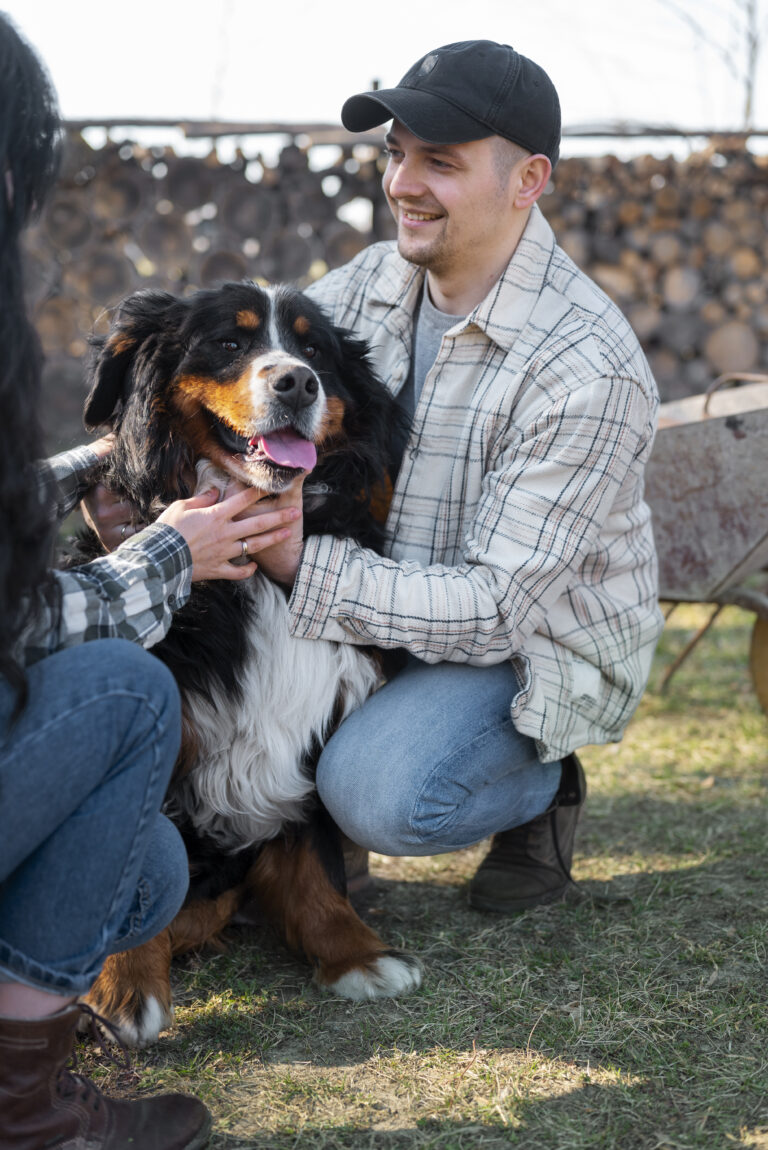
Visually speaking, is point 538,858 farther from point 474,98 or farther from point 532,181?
point 474,98


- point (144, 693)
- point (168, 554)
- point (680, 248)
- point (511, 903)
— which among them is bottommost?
point (511, 903)

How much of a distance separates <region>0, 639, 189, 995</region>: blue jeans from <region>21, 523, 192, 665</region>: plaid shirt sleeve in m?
0.06

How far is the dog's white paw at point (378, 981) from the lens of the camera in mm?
1891

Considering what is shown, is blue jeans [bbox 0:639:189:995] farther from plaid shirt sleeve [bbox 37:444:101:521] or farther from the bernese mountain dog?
plaid shirt sleeve [bbox 37:444:101:521]

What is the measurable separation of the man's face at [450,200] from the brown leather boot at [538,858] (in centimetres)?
109

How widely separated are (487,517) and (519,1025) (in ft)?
2.93

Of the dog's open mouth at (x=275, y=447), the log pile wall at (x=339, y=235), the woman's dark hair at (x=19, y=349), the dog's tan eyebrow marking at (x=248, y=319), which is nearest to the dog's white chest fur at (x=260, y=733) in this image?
the dog's open mouth at (x=275, y=447)

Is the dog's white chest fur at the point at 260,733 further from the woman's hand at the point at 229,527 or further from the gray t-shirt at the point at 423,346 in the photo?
the gray t-shirt at the point at 423,346

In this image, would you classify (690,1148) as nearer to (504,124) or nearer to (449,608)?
(449,608)

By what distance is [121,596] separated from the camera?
4.57 feet

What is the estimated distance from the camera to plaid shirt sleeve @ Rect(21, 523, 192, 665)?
A: 4.34 feet

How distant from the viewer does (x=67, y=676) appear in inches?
49.6

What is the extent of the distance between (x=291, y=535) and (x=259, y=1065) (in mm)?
870

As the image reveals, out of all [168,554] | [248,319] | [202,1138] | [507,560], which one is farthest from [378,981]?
[248,319]
